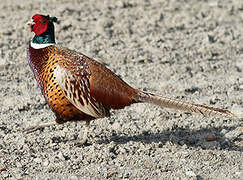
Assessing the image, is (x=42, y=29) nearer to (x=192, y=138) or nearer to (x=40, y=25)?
(x=40, y=25)

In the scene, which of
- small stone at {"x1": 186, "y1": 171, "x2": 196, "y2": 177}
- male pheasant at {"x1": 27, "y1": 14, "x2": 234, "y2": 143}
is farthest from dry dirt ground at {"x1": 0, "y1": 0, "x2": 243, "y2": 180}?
male pheasant at {"x1": 27, "y1": 14, "x2": 234, "y2": 143}

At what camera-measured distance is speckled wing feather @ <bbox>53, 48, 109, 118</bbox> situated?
408cm

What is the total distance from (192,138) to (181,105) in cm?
54

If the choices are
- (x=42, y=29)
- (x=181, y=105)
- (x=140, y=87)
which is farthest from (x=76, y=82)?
(x=140, y=87)

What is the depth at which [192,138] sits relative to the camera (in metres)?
4.52

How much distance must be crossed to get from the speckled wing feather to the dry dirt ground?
1.11 ft

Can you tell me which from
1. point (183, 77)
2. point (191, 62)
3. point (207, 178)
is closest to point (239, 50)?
point (191, 62)

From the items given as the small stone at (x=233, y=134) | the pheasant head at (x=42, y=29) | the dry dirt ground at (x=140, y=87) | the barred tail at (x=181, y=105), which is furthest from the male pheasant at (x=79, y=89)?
the small stone at (x=233, y=134)

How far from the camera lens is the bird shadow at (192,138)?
439cm

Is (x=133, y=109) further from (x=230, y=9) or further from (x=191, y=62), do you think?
(x=230, y=9)

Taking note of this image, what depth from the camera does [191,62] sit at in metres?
6.26

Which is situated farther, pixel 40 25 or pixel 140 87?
pixel 140 87

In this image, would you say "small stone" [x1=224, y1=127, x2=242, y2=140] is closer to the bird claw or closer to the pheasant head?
the bird claw

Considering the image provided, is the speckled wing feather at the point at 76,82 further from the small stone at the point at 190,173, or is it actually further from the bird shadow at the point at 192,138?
the small stone at the point at 190,173
